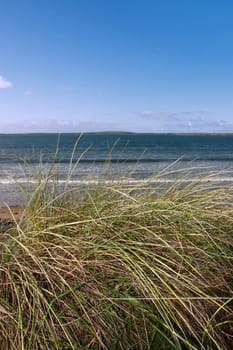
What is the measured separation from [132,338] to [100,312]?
0.22 meters

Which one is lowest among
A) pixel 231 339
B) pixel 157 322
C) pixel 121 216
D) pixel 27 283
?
pixel 231 339

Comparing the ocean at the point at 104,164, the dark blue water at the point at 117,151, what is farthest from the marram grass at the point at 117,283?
the dark blue water at the point at 117,151

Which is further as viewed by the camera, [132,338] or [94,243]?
[94,243]

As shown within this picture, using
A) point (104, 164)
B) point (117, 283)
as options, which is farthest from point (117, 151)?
point (117, 283)

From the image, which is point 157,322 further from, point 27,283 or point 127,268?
point 27,283

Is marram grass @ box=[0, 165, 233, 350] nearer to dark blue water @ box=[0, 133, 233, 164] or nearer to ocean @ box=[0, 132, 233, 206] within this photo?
ocean @ box=[0, 132, 233, 206]

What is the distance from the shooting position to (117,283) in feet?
6.51

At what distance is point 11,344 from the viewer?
1786 millimetres

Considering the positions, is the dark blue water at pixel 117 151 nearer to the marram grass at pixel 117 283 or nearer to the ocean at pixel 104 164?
the ocean at pixel 104 164

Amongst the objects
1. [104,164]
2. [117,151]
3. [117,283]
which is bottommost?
[117,151]

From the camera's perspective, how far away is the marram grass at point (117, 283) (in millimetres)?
1785

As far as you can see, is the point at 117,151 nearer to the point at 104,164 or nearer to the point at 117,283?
the point at 104,164

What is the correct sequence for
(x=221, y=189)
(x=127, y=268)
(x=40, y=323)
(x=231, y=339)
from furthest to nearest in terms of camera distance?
1. (x=221, y=189)
2. (x=231, y=339)
3. (x=127, y=268)
4. (x=40, y=323)

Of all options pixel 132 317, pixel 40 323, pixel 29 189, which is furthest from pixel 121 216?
pixel 29 189
